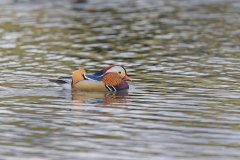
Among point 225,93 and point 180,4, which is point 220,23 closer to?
point 180,4

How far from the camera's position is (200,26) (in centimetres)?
3316

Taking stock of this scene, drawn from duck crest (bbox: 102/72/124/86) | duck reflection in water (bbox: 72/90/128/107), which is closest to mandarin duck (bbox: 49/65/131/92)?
duck crest (bbox: 102/72/124/86)

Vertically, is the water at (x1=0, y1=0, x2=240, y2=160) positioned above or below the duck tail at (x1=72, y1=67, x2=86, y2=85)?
below

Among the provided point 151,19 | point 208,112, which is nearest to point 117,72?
point 208,112

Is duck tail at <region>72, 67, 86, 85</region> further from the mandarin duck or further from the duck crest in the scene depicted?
the duck crest

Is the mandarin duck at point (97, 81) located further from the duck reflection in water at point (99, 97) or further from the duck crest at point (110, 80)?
the duck reflection in water at point (99, 97)

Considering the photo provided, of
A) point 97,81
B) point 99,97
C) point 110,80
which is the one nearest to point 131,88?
point 110,80

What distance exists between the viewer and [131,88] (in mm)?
19547

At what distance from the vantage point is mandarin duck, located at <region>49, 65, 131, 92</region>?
18.8 metres

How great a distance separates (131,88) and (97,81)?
1025 millimetres

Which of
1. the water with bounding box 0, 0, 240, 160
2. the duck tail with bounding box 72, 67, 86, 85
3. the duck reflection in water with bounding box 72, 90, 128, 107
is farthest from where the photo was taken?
the duck tail with bounding box 72, 67, 86, 85

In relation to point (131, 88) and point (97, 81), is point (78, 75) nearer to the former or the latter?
point (97, 81)

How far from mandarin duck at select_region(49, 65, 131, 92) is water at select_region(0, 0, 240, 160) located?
0.21m

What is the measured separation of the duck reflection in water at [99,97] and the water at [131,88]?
0.03 m
